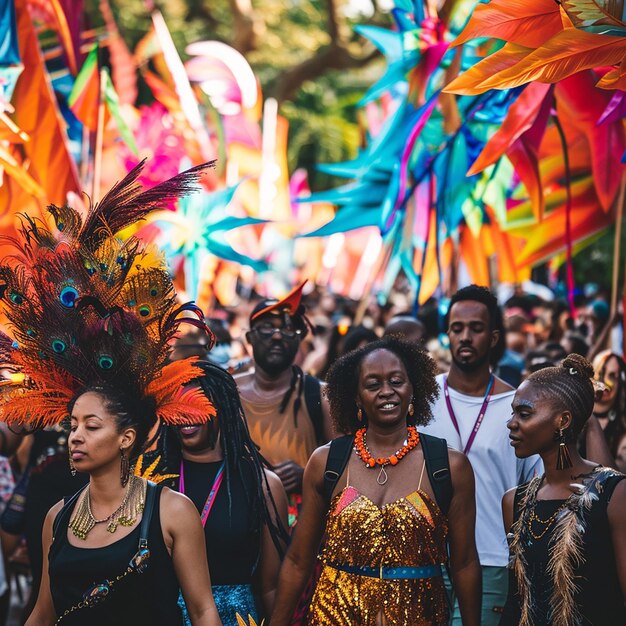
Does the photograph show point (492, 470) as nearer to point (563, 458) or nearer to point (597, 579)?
point (563, 458)

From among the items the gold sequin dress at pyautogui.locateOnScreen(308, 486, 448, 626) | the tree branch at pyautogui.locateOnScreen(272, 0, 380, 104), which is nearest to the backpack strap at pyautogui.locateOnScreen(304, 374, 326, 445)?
the gold sequin dress at pyautogui.locateOnScreen(308, 486, 448, 626)

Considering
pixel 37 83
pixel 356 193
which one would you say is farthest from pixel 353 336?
pixel 37 83

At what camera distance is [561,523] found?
13.1ft

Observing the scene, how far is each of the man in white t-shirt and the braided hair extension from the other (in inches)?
37.6

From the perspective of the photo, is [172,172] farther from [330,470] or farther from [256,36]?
[256,36]

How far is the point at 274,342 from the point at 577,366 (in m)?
2.42

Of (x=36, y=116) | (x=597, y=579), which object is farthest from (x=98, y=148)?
(x=597, y=579)

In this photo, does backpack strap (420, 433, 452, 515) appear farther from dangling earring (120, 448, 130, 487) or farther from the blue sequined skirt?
dangling earring (120, 448, 130, 487)

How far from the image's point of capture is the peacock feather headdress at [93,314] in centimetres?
394

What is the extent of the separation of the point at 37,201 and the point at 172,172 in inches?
209

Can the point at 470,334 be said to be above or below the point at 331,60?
below

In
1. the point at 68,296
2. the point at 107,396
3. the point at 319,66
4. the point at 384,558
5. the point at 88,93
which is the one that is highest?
the point at 319,66

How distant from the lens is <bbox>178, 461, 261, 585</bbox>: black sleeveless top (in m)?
4.47

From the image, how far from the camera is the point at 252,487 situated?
15.2 ft
